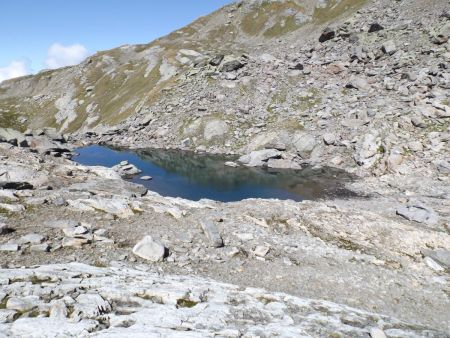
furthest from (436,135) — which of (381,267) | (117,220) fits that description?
(117,220)

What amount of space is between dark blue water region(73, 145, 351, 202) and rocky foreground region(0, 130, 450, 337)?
45.6 feet

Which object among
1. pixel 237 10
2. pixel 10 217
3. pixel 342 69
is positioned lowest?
pixel 10 217

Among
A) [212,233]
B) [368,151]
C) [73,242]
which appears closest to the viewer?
[73,242]

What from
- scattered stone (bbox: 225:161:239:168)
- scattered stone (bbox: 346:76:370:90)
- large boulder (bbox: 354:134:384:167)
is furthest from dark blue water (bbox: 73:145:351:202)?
scattered stone (bbox: 346:76:370:90)

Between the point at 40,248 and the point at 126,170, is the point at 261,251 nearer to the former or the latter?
the point at 40,248

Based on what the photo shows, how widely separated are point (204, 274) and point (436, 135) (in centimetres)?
4948

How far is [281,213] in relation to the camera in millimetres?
35625

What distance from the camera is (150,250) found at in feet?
81.3

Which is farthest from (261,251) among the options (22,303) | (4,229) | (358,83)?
(358,83)

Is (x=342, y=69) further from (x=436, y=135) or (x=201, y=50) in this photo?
(x=201, y=50)

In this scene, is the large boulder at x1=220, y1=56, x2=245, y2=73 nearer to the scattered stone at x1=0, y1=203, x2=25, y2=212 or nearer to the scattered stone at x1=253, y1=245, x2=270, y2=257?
the scattered stone at x1=253, y1=245, x2=270, y2=257

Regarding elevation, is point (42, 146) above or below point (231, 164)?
above

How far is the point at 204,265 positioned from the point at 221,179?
3778 centimetres

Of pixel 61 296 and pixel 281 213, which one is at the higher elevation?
pixel 61 296
